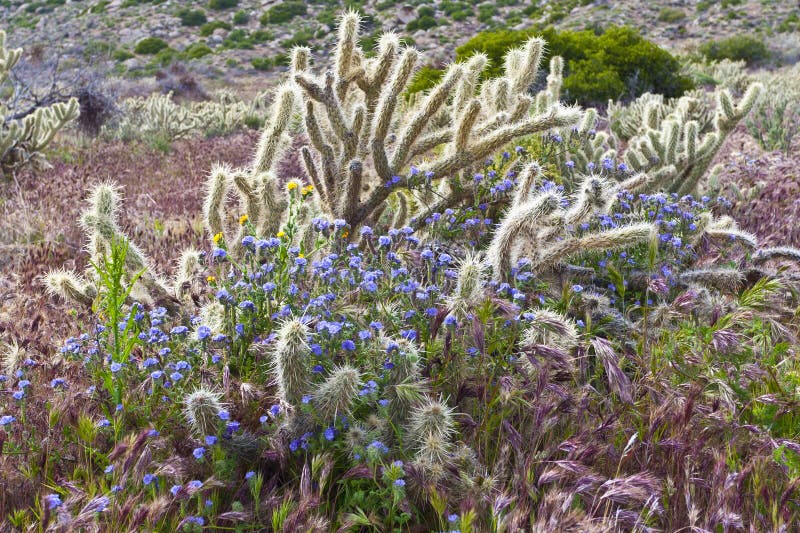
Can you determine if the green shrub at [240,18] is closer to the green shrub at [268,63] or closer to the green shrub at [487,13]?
the green shrub at [268,63]

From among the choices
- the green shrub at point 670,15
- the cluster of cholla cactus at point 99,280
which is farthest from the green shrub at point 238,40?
the cluster of cholla cactus at point 99,280

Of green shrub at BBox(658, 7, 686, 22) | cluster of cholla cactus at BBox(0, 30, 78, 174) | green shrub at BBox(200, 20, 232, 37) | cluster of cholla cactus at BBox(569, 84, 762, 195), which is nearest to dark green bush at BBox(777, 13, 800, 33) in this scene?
green shrub at BBox(658, 7, 686, 22)

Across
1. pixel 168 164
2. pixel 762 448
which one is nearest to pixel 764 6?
pixel 168 164

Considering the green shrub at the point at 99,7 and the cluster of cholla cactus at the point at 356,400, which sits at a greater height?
the cluster of cholla cactus at the point at 356,400

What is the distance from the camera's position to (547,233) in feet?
10.5

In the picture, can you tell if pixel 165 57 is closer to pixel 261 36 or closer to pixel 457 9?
pixel 261 36

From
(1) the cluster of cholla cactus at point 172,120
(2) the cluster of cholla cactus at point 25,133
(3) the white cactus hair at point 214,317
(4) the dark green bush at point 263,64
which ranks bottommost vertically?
(4) the dark green bush at point 263,64

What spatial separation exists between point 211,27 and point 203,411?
1584 inches

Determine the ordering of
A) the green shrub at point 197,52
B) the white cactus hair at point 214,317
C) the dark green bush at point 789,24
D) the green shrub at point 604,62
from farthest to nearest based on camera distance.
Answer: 1. the green shrub at point 197,52
2. the dark green bush at point 789,24
3. the green shrub at point 604,62
4. the white cactus hair at point 214,317

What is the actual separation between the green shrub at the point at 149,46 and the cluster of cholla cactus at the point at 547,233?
36.5m

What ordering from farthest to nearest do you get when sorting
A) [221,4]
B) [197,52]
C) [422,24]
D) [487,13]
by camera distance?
[221,4], [487,13], [422,24], [197,52]

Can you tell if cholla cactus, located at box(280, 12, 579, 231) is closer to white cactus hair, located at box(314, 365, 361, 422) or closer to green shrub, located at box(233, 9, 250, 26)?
white cactus hair, located at box(314, 365, 361, 422)

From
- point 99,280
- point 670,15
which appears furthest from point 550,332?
point 670,15

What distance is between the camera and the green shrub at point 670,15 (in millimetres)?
32656
